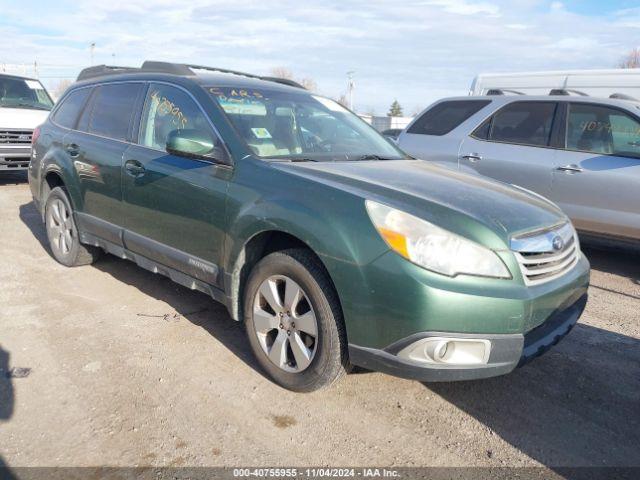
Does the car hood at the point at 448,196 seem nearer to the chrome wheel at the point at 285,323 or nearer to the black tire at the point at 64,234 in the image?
the chrome wheel at the point at 285,323

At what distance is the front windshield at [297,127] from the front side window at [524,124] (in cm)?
242

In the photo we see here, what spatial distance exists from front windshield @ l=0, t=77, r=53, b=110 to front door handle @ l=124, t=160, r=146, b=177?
786cm

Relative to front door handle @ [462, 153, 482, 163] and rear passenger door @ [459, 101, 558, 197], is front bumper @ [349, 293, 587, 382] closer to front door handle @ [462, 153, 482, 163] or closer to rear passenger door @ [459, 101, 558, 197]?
rear passenger door @ [459, 101, 558, 197]

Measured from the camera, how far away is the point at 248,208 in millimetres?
3080

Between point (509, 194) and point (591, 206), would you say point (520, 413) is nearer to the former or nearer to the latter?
point (509, 194)

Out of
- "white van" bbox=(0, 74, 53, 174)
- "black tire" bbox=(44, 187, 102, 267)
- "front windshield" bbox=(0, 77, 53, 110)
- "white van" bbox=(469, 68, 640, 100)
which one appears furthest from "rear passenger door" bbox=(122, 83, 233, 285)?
"front windshield" bbox=(0, 77, 53, 110)

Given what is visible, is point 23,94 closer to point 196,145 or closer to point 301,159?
point 196,145

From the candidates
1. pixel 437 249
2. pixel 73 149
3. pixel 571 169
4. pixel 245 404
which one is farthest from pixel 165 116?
pixel 571 169

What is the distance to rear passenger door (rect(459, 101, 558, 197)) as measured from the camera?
582 centimetres

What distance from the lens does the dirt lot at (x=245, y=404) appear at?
99.7 inches

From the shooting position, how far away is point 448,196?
290cm

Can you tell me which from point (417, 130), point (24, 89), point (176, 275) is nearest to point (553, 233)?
point (176, 275)

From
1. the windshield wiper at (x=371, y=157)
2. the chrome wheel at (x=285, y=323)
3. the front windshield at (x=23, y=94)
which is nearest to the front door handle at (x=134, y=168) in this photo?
the chrome wheel at (x=285, y=323)

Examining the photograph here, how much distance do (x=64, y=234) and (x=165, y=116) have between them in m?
1.94
